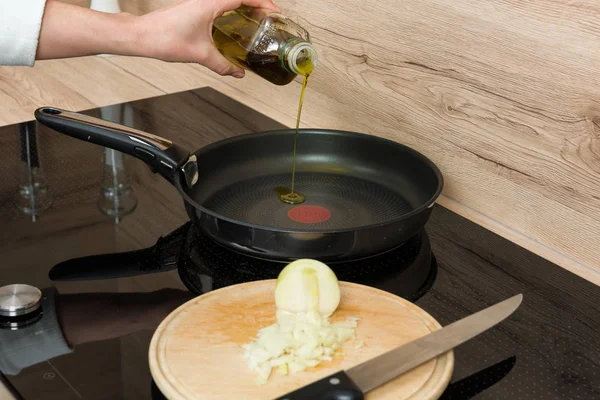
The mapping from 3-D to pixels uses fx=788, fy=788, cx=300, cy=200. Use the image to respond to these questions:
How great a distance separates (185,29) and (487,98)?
0.43m

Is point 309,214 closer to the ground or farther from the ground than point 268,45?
closer to the ground

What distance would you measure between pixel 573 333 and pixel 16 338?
0.61 m

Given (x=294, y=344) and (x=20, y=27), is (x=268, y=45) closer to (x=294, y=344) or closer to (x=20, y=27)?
(x=20, y=27)

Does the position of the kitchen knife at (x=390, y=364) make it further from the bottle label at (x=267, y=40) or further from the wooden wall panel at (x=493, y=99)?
the bottle label at (x=267, y=40)

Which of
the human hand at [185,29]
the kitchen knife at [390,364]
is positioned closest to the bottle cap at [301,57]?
the human hand at [185,29]

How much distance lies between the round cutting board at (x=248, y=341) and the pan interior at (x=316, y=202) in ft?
0.70

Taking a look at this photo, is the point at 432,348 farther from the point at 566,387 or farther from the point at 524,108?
the point at 524,108

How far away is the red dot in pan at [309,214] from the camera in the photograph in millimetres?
1102

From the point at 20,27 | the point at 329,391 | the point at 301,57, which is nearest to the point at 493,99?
the point at 301,57

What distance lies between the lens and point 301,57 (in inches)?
42.1

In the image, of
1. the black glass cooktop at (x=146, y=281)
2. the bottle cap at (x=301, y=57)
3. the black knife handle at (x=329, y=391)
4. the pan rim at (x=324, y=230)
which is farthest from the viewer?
the bottle cap at (x=301, y=57)

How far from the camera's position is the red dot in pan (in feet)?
3.62

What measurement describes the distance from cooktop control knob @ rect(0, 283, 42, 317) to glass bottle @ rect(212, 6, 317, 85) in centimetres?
44

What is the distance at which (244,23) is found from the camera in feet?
3.70
